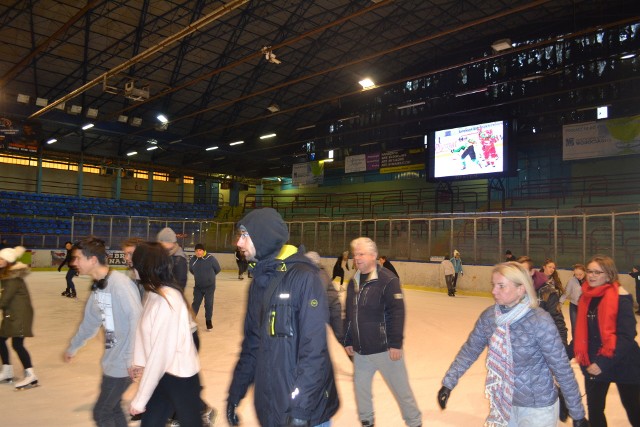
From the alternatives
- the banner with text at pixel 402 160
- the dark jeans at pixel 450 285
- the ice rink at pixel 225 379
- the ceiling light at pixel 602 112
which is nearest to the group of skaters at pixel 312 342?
the ice rink at pixel 225 379

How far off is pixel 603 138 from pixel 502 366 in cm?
1898

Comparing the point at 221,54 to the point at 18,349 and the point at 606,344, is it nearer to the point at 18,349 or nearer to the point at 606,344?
the point at 18,349

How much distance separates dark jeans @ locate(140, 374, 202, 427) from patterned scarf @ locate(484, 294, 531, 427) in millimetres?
1547

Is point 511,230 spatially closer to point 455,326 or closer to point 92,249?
point 455,326

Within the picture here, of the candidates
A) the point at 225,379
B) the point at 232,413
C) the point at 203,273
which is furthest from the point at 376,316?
the point at 203,273

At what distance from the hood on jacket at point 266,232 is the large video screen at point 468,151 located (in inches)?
719

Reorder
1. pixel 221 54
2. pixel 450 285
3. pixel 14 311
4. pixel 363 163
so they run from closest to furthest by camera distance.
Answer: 1. pixel 14 311
2. pixel 450 285
3. pixel 221 54
4. pixel 363 163

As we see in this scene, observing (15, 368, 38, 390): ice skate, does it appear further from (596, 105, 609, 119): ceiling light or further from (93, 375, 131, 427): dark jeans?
(596, 105, 609, 119): ceiling light

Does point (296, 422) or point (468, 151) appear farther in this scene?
point (468, 151)

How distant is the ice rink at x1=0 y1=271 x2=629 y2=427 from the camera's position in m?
4.56

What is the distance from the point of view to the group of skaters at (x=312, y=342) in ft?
6.98

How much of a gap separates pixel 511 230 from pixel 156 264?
17359 millimetres

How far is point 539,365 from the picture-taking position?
2637mm

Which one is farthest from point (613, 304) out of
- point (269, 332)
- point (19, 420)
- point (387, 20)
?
point (387, 20)
